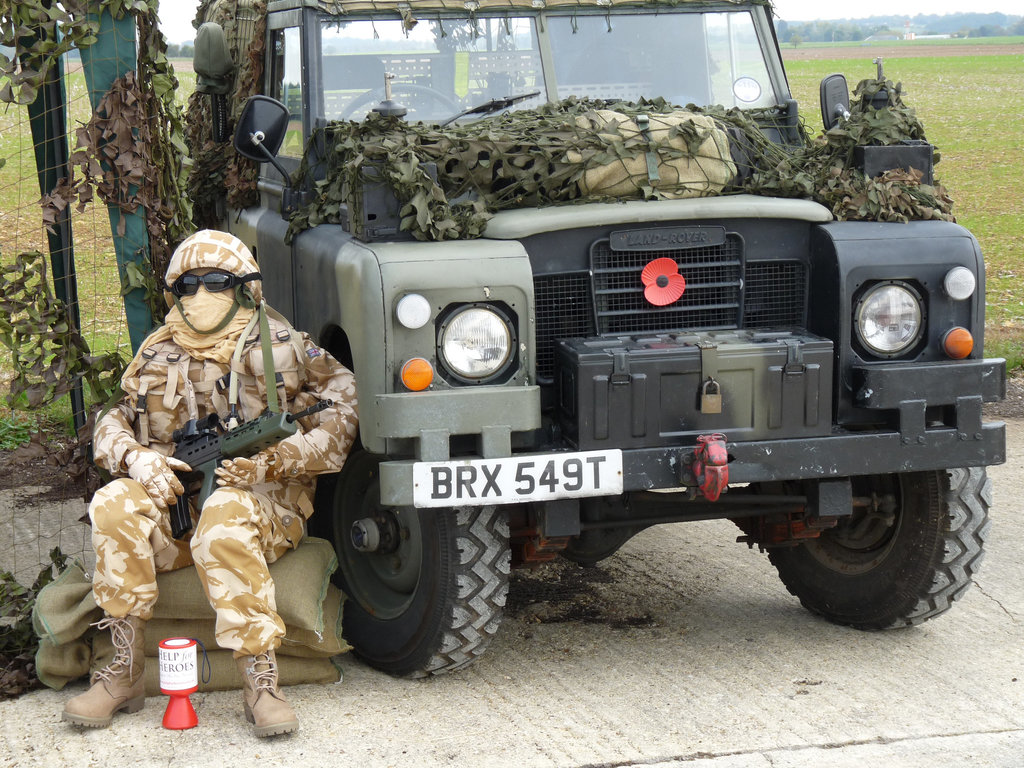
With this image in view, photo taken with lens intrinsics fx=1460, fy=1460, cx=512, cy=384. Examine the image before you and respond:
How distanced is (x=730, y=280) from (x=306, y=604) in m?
1.80

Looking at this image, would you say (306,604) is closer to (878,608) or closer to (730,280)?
(730,280)

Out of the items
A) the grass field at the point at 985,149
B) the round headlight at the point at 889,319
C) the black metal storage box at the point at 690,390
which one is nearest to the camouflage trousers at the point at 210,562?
the black metal storage box at the point at 690,390

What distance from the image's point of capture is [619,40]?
6.07m

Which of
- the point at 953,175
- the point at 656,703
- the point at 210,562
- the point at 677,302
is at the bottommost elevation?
the point at 656,703

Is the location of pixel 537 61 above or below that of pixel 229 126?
above

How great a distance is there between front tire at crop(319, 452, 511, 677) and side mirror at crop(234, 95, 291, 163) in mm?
1212

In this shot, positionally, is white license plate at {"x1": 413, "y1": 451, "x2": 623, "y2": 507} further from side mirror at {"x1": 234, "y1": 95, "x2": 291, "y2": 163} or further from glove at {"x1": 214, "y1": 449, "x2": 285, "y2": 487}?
side mirror at {"x1": 234, "y1": 95, "x2": 291, "y2": 163}

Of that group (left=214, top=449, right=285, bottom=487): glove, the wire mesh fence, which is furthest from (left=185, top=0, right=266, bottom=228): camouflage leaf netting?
(left=214, top=449, right=285, bottom=487): glove

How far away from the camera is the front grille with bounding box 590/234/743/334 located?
4891 mm

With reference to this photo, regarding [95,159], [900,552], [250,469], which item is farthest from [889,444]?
[95,159]

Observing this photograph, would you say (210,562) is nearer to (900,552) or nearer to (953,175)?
(900,552)

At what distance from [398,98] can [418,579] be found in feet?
6.60

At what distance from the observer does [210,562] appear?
15.0 ft

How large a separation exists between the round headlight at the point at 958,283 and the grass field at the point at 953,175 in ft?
5.01
